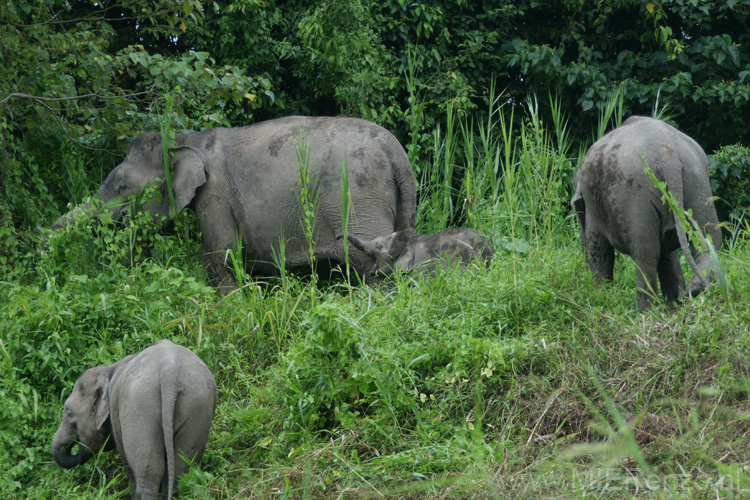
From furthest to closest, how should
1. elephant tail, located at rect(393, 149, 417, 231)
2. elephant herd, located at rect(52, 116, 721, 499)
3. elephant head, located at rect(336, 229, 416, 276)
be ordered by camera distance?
elephant tail, located at rect(393, 149, 417, 231) → elephant head, located at rect(336, 229, 416, 276) → elephant herd, located at rect(52, 116, 721, 499)

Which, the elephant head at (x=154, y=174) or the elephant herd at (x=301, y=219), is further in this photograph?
the elephant head at (x=154, y=174)

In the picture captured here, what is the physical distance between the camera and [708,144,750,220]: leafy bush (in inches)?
353

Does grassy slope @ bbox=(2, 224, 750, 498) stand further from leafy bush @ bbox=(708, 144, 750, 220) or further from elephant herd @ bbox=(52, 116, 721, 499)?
leafy bush @ bbox=(708, 144, 750, 220)

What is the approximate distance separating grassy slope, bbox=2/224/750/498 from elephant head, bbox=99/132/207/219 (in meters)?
1.51

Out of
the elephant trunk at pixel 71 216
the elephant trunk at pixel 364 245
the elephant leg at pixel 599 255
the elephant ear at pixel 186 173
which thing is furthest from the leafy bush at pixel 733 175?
the elephant trunk at pixel 71 216

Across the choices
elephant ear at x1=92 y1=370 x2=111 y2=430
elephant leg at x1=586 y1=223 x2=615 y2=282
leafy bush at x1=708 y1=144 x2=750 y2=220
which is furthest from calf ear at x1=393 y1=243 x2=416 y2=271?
leafy bush at x1=708 y1=144 x2=750 y2=220

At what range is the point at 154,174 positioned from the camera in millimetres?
6574

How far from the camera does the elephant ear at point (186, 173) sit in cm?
639

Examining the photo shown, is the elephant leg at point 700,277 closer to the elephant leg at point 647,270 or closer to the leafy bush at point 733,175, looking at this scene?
the elephant leg at point 647,270

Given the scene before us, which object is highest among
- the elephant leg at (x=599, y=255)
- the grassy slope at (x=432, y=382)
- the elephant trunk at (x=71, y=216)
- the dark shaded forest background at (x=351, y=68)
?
the dark shaded forest background at (x=351, y=68)

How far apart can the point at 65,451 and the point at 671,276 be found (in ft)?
11.7

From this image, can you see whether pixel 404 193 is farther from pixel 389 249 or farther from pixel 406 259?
pixel 406 259

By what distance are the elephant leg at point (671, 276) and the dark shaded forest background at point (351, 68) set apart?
272cm

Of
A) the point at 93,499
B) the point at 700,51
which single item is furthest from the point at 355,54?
the point at 93,499
